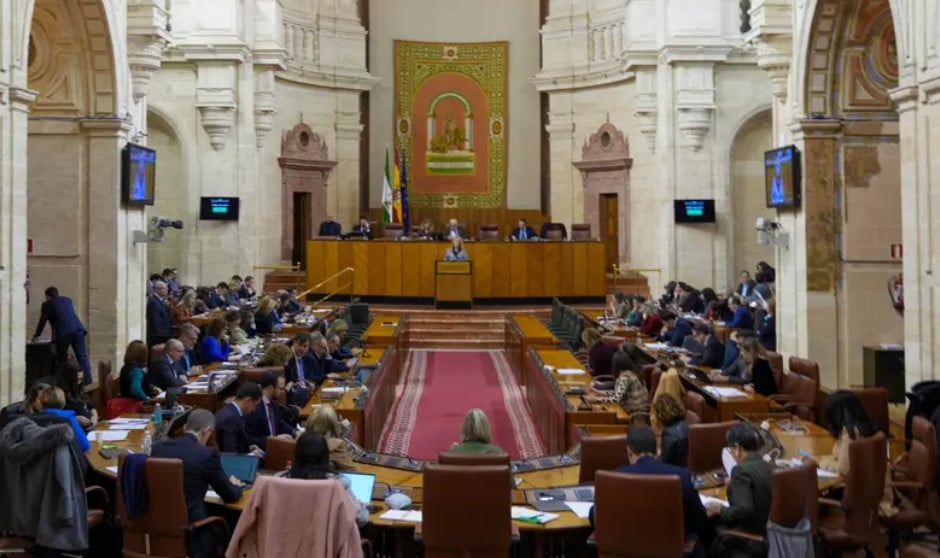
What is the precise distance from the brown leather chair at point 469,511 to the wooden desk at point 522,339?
7.90 metres

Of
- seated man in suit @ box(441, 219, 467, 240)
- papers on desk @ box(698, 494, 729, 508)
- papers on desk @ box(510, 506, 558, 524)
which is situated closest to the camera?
papers on desk @ box(510, 506, 558, 524)

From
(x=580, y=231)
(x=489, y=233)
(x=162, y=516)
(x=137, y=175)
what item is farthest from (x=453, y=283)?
(x=162, y=516)

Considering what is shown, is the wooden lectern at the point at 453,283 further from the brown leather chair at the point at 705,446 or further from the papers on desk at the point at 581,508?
the papers on desk at the point at 581,508

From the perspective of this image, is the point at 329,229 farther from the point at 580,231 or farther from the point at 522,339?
the point at 522,339

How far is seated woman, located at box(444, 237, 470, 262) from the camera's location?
19266 mm

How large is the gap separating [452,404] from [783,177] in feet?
16.6

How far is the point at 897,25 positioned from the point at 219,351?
795 centimetres

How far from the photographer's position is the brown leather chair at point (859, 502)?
5.61 meters

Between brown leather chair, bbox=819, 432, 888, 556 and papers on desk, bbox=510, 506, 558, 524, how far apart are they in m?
1.73

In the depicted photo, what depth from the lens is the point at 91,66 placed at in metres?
11.7

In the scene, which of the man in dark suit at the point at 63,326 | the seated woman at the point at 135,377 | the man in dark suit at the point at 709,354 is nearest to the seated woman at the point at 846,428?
the man in dark suit at the point at 709,354

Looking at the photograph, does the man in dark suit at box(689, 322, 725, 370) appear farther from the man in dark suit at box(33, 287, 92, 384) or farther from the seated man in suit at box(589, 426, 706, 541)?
the man in dark suit at box(33, 287, 92, 384)

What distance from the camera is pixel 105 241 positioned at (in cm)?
1186

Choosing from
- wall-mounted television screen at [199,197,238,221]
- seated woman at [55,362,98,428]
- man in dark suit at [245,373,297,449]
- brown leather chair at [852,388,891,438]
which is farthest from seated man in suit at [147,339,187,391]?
wall-mounted television screen at [199,197,238,221]
